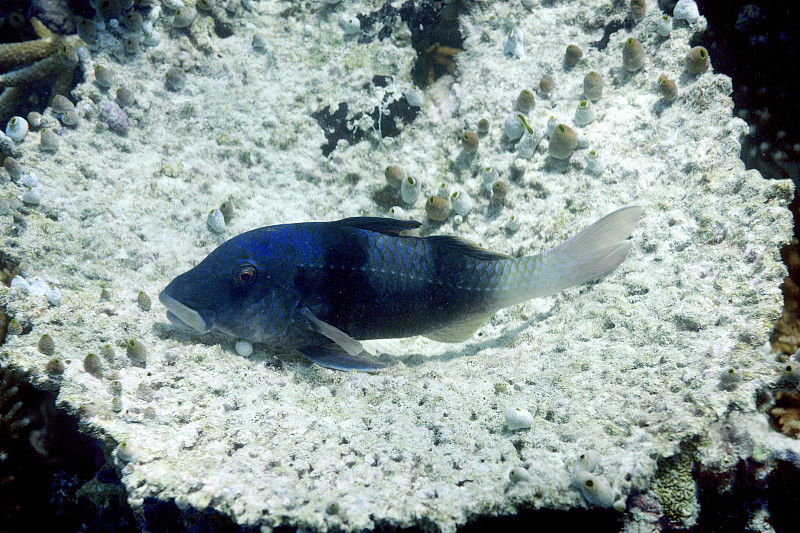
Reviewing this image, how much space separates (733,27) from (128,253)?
6.35 m

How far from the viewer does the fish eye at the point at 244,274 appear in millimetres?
2689

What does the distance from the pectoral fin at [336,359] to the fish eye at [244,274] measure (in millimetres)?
583

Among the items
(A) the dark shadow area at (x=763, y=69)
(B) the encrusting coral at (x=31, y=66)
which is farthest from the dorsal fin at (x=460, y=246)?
(B) the encrusting coral at (x=31, y=66)

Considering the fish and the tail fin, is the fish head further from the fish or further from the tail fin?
the tail fin

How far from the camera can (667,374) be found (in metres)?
2.23

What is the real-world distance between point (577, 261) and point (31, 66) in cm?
537

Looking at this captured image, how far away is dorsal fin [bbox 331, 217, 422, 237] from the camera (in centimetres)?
297

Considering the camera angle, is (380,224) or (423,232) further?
(423,232)

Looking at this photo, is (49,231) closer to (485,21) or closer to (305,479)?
(305,479)

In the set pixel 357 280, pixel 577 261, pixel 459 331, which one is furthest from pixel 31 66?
pixel 577 261

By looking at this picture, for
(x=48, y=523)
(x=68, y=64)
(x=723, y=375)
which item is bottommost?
(x=48, y=523)

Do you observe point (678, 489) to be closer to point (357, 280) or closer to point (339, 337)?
point (339, 337)

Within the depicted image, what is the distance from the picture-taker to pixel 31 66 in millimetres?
4246

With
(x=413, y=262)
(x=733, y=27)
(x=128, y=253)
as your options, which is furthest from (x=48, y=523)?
(x=733, y=27)
